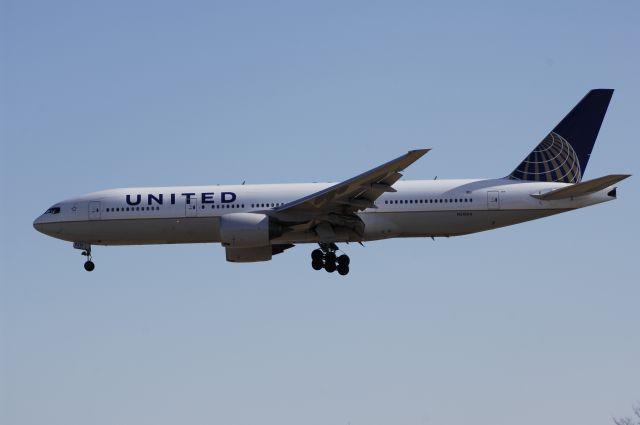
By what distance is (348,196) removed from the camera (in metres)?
35.7

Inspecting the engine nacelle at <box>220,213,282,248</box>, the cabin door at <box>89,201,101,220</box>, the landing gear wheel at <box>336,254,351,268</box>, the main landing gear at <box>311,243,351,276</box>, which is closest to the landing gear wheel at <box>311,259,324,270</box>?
the main landing gear at <box>311,243,351,276</box>

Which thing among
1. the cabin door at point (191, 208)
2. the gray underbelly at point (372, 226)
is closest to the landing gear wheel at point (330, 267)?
the gray underbelly at point (372, 226)

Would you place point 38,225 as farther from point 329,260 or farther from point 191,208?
point 329,260

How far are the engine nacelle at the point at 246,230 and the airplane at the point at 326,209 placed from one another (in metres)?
0.03

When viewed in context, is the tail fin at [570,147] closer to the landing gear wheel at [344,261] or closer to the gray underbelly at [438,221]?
the gray underbelly at [438,221]

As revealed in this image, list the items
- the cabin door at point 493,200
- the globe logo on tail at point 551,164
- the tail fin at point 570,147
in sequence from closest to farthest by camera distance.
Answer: the cabin door at point 493,200, the globe logo on tail at point 551,164, the tail fin at point 570,147

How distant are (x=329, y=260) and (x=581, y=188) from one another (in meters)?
8.51

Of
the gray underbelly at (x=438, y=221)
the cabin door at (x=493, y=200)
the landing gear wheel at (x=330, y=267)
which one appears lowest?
the landing gear wheel at (x=330, y=267)

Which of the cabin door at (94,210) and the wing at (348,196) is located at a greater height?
the cabin door at (94,210)

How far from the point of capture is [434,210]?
36.9m

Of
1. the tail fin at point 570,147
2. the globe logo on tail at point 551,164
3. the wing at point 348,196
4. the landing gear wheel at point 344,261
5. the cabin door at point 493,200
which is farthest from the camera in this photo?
the tail fin at point 570,147

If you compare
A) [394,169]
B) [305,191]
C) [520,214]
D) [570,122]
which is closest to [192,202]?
[305,191]

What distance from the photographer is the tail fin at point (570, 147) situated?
1523 inches

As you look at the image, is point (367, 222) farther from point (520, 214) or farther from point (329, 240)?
point (520, 214)
